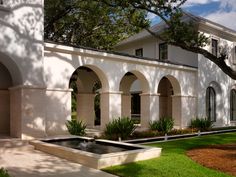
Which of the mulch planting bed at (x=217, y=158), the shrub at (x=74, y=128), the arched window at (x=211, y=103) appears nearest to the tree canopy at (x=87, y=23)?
the arched window at (x=211, y=103)

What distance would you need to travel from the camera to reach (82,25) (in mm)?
30984

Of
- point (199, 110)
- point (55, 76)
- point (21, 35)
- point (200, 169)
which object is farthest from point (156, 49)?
point (200, 169)

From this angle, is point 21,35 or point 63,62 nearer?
point 21,35

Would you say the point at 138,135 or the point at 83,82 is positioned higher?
the point at 83,82

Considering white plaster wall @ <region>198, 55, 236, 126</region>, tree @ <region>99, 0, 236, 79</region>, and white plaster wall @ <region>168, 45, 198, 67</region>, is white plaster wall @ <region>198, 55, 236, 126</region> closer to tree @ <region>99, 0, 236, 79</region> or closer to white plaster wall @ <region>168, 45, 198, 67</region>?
white plaster wall @ <region>168, 45, 198, 67</region>

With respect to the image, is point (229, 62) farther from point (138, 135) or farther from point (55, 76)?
point (55, 76)

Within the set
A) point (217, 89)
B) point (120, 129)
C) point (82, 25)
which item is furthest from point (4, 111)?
point (217, 89)

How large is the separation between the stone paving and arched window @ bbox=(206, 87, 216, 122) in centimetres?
1673

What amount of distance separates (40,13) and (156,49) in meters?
14.0

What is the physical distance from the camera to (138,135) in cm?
1805

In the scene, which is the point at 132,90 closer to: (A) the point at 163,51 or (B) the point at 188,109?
(A) the point at 163,51

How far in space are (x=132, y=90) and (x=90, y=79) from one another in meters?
6.69

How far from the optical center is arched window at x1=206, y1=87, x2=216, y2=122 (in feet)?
87.3

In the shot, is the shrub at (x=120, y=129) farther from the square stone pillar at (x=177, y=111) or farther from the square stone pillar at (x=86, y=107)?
the square stone pillar at (x=86, y=107)
